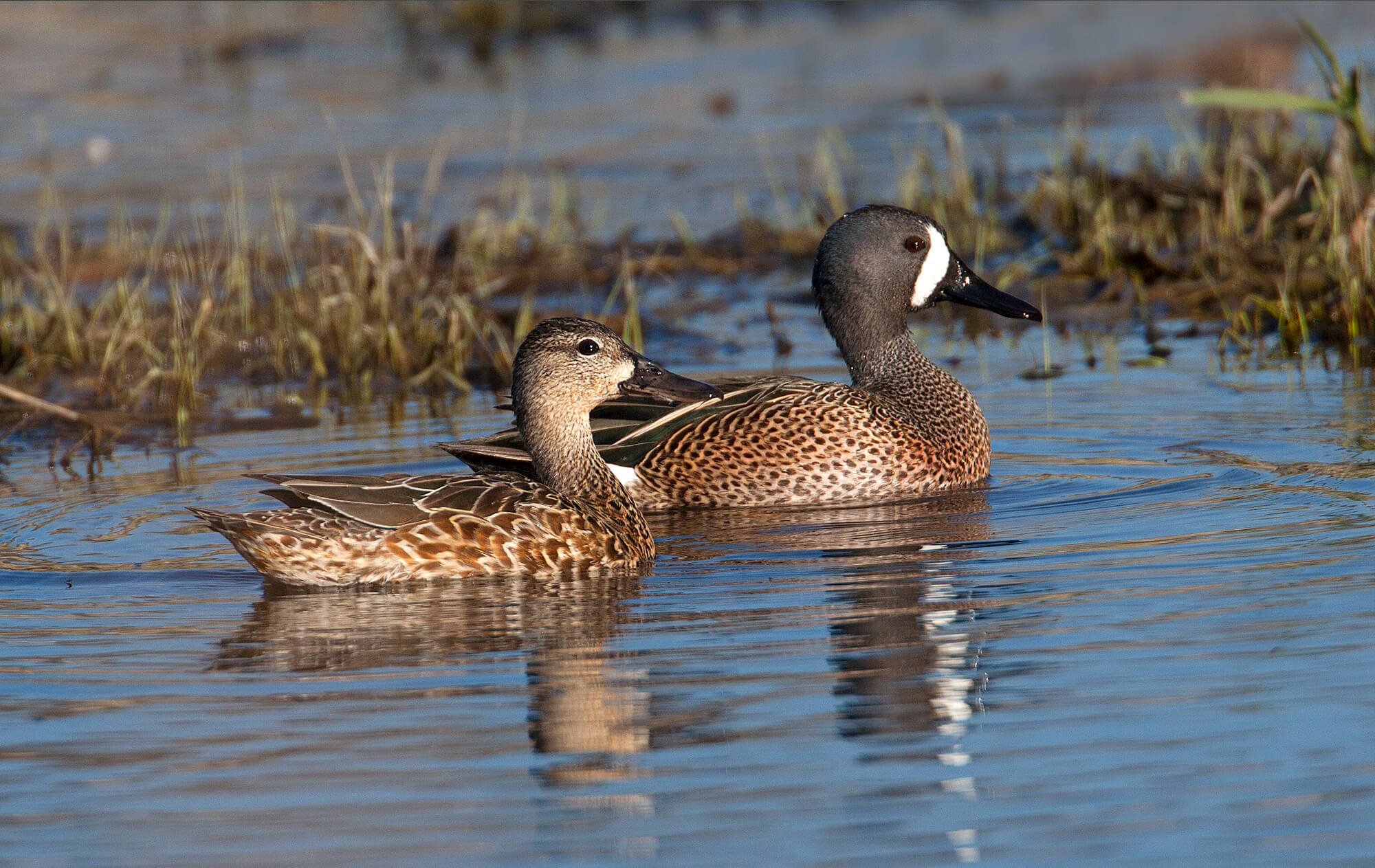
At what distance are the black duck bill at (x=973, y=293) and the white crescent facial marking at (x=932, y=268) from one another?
0.03 m

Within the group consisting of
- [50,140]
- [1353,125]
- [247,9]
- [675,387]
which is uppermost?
[247,9]

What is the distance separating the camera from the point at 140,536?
22.4ft

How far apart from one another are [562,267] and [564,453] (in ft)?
16.6

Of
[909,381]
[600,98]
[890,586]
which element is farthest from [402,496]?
[600,98]

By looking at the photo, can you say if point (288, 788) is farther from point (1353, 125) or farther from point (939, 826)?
point (1353, 125)

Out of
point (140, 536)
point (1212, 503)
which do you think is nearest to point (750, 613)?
point (1212, 503)

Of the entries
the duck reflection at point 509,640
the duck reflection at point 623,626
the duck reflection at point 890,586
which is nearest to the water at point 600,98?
the duck reflection at point 890,586

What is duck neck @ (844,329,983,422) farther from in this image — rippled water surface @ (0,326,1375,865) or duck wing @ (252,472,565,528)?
duck wing @ (252,472,565,528)

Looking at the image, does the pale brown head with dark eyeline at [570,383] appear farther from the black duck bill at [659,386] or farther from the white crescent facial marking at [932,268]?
the white crescent facial marking at [932,268]

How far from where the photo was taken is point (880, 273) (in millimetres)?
8328

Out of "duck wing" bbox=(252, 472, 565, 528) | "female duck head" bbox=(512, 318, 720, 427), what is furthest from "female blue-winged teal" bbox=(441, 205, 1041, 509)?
"duck wing" bbox=(252, 472, 565, 528)

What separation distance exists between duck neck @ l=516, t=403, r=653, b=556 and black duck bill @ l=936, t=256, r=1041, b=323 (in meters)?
2.16

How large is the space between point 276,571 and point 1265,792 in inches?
128

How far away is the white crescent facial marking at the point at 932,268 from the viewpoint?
838cm
